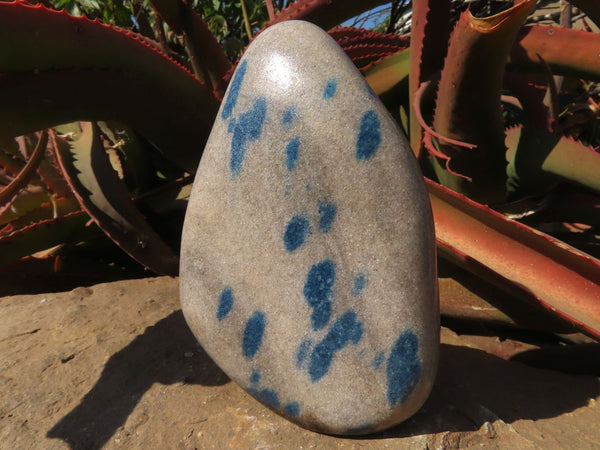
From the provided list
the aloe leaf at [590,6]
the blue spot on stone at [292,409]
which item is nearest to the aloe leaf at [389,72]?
the aloe leaf at [590,6]

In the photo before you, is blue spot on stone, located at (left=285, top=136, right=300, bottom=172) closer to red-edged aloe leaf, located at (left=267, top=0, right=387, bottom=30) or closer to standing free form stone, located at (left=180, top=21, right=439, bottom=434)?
standing free form stone, located at (left=180, top=21, right=439, bottom=434)

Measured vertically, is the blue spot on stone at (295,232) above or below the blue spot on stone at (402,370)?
above

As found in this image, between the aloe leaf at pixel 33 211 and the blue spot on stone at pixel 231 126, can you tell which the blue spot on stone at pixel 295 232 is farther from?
the aloe leaf at pixel 33 211

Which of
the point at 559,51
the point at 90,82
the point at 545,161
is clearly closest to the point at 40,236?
the point at 90,82

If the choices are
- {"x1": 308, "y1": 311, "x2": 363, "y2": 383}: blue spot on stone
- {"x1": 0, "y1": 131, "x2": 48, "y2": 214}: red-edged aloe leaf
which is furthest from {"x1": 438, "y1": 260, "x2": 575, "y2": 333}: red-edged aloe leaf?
{"x1": 0, "y1": 131, "x2": 48, "y2": 214}: red-edged aloe leaf

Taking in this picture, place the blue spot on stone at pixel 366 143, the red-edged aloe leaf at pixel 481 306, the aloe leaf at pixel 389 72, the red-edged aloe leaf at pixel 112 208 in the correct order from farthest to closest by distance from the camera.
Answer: the aloe leaf at pixel 389 72
the red-edged aloe leaf at pixel 112 208
the red-edged aloe leaf at pixel 481 306
the blue spot on stone at pixel 366 143

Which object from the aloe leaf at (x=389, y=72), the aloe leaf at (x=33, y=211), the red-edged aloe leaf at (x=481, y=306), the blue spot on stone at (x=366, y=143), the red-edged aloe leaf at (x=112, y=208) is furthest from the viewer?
the aloe leaf at (x=33, y=211)
